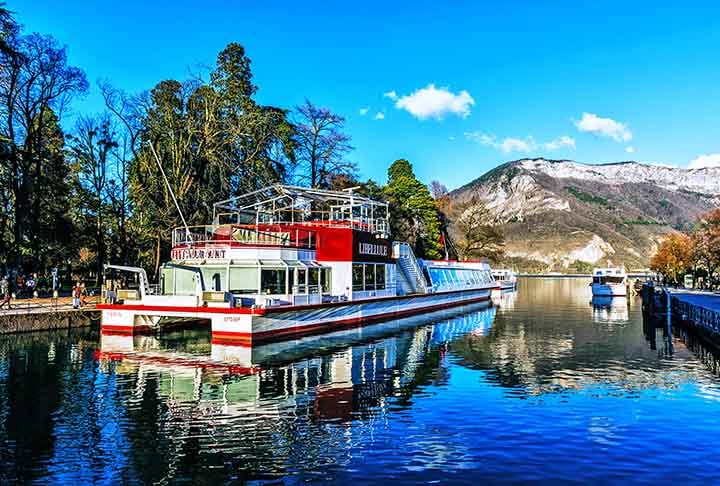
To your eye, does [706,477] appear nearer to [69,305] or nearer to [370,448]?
[370,448]

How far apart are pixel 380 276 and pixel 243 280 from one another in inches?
474

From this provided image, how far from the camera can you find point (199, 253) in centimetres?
2872

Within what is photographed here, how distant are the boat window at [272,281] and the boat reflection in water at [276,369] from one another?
3180 mm

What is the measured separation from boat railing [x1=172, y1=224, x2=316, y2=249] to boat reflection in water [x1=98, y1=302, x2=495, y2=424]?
5087 mm

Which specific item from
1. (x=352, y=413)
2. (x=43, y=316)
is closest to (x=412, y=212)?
(x=43, y=316)

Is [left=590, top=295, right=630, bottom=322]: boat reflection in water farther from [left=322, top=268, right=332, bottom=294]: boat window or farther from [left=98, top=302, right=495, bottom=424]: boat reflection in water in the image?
[left=322, top=268, right=332, bottom=294]: boat window

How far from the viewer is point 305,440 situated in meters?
12.6

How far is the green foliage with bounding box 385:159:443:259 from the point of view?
76.0 metres

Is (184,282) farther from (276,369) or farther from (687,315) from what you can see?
(687,315)

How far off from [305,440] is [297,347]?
12.9m

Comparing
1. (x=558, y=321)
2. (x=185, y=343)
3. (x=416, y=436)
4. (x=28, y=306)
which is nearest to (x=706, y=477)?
(x=416, y=436)

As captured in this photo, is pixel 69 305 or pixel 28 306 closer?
pixel 28 306

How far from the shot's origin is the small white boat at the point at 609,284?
67.6 meters

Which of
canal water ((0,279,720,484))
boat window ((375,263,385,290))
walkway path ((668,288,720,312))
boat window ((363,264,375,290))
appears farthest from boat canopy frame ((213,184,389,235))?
walkway path ((668,288,720,312))
